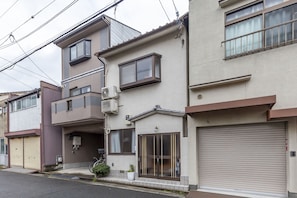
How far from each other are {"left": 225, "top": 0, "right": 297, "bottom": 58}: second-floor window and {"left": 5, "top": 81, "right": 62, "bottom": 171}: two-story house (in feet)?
39.8

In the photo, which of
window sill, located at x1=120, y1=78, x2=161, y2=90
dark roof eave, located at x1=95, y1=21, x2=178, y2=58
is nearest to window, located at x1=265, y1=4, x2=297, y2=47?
dark roof eave, located at x1=95, y1=21, x2=178, y2=58

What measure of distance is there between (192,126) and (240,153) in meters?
1.82

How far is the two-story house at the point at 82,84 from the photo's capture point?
13109mm

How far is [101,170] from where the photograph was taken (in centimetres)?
1133

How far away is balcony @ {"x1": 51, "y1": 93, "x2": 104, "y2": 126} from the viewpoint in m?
12.6

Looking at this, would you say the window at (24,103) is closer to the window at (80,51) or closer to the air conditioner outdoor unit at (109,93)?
the window at (80,51)

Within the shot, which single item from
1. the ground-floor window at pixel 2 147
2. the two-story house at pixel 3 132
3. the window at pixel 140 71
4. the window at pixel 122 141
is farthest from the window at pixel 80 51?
the ground-floor window at pixel 2 147

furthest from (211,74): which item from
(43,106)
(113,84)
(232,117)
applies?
(43,106)

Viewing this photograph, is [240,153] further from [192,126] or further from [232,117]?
[192,126]

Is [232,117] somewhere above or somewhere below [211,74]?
below

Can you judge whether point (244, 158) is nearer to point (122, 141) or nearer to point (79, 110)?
point (122, 141)

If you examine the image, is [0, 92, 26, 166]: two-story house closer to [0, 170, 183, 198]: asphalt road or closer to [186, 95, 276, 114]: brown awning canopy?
[0, 170, 183, 198]: asphalt road

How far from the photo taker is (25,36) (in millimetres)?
9953

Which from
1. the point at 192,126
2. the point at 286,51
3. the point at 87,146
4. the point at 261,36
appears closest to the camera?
the point at 286,51
